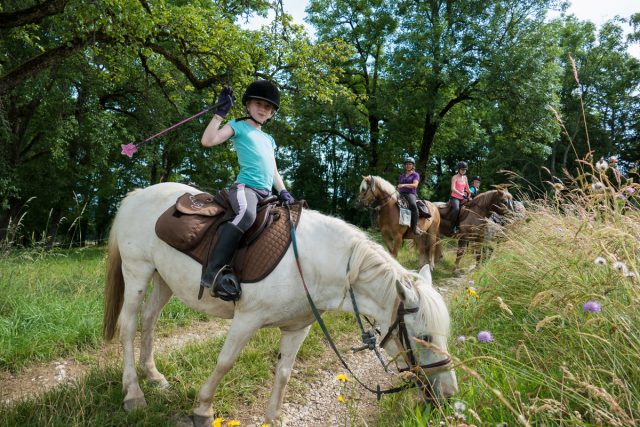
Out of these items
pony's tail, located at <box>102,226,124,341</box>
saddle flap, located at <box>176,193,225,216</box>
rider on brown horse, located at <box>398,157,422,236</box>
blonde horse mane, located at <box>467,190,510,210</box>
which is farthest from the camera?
blonde horse mane, located at <box>467,190,510,210</box>

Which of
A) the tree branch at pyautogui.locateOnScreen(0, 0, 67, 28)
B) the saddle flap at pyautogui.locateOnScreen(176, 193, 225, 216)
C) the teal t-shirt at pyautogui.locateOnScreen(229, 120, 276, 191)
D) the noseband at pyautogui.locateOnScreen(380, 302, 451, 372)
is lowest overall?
the noseband at pyautogui.locateOnScreen(380, 302, 451, 372)

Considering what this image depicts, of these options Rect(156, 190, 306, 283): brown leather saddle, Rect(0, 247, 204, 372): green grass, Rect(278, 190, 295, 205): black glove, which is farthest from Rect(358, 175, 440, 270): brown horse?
Rect(156, 190, 306, 283): brown leather saddle

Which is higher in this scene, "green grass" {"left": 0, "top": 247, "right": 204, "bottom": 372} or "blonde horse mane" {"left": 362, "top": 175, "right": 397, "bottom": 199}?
"blonde horse mane" {"left": 362, "top": 175, "right": 397, "bottom": 199}

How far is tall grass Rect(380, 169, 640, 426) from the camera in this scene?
164cm

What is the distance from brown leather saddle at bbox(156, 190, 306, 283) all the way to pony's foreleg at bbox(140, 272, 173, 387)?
0.75m

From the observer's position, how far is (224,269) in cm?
259

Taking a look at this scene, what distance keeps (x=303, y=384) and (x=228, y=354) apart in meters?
1.17

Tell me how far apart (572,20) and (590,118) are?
6.82 metres

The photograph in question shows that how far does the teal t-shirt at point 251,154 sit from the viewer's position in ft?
9.46

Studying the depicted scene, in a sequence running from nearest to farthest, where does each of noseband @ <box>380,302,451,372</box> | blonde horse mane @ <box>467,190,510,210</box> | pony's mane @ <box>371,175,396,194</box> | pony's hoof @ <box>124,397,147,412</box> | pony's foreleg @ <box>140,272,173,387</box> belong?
noseband @ <box>380,302,451,372</box>
pony's hoof @ <box>124,397,147,412</box>
pony's foreleg @ <box>140,272,173,387</box>
pony's mane @ <box>371,175,396,194</box>
blonde horse mane @ <box>467,190,510,210</box>

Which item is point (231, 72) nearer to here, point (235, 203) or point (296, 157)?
point (235, 203)

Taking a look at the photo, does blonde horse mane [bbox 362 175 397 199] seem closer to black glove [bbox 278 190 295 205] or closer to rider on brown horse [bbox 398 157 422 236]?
rider on brown horse [bbox 398 157 422 236]

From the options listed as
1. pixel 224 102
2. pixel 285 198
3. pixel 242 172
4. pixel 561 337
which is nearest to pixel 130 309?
pixel 242 172

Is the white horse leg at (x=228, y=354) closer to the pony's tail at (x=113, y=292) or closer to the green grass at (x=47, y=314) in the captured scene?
the pony's tail at (x=113, y=292)
